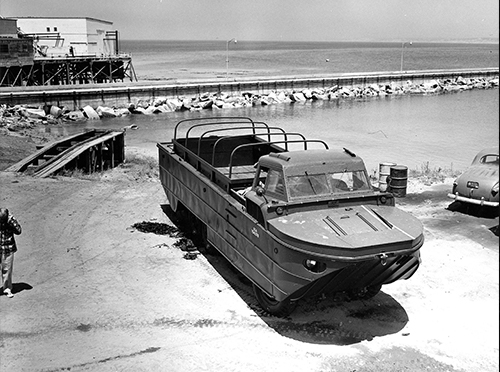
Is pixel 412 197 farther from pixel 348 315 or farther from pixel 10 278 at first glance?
pixel 10 278

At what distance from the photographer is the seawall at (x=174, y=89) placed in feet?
128

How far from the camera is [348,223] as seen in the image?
7777 mm


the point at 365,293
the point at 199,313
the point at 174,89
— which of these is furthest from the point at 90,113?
the point at 365,293

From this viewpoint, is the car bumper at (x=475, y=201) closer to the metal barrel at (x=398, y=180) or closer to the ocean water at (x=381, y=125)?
the metal barrel at (x=398, y=180)

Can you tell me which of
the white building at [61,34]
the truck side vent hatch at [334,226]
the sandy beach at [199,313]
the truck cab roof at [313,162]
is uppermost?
the white building at [61,34]

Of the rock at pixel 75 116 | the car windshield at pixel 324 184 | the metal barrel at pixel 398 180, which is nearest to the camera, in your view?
the car windshield at pixel 324 184

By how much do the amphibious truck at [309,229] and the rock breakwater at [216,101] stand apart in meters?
23.3

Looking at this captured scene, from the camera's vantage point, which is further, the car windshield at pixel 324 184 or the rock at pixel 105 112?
the rock at pixel 105 112

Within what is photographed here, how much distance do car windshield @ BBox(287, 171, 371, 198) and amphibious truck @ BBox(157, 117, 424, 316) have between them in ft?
0.05

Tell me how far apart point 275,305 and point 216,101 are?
37.9 m

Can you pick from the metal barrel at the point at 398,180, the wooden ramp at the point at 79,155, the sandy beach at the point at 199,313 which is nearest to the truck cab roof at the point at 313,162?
the sandy beach at the point at 199,313

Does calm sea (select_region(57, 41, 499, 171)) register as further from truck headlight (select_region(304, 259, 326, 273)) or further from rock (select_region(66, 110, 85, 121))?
truck headlight (select_region(304, 259, 326, 273))

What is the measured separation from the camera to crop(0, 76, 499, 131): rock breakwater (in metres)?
35.1

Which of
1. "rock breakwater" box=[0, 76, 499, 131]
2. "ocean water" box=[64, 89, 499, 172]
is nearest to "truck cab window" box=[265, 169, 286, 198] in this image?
"ocean water" box=[64, 89, 499, 172]
